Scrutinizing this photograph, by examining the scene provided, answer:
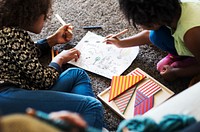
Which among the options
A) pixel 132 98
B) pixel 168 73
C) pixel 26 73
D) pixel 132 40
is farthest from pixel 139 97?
pixel 26 73

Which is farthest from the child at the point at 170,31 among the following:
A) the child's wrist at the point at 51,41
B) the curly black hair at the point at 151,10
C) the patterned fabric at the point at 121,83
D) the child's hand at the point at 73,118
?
the child's hand at the point at 73,118

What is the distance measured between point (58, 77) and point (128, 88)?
0.86ft

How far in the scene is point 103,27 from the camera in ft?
4.84

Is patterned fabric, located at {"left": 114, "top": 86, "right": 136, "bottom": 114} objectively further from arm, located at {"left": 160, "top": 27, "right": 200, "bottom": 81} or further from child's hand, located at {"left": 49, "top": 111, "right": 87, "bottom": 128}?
child's hand, located at {"left": 49, "top": 111, "right": 87, "bottom": 128}

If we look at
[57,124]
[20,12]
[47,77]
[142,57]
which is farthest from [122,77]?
[57,124]

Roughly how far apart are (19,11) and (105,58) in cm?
47

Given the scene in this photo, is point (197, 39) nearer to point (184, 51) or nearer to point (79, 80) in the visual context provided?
point (184, 51)

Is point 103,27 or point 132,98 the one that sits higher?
point 103,27

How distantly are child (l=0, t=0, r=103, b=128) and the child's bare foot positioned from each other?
33cm

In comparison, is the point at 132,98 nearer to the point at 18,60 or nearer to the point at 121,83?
the point at 121,83

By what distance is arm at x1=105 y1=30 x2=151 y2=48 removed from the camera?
132 cm

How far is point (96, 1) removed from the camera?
62.1 inches

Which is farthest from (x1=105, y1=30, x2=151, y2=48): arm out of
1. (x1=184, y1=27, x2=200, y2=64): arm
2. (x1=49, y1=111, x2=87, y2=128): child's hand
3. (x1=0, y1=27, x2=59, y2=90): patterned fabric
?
(x1=49, y1=111, x2=87, y2=128): child's hand

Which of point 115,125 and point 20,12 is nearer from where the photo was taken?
point 20,12
